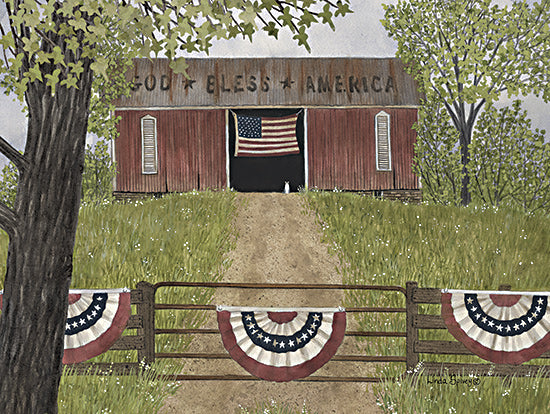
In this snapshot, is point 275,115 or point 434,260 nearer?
point 434,260

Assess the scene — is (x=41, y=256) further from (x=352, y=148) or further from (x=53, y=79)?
(x=352, y=148)

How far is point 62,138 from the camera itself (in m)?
5.43

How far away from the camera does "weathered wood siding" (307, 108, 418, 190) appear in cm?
2225

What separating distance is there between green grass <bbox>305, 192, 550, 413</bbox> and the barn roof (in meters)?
6.58

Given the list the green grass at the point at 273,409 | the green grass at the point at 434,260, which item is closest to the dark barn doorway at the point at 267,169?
the green grass at the point at 434,260

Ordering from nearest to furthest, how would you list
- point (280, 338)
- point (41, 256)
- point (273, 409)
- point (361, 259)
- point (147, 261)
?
point (41, 256) → point (280, 338) → point (273, 409) → point (147, 261) → point (361, 259)

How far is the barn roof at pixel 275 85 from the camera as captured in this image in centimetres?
2206

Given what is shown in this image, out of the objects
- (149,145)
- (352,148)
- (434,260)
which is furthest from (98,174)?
(434,260)

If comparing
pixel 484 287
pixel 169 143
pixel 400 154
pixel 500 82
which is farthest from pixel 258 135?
pixel 484 287

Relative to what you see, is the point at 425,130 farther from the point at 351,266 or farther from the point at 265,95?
the point at 351,266

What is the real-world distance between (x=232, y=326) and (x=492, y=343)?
3.46m

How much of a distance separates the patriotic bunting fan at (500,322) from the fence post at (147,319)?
397 centimetres

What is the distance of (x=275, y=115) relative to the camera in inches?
867

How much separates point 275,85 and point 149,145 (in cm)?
598
